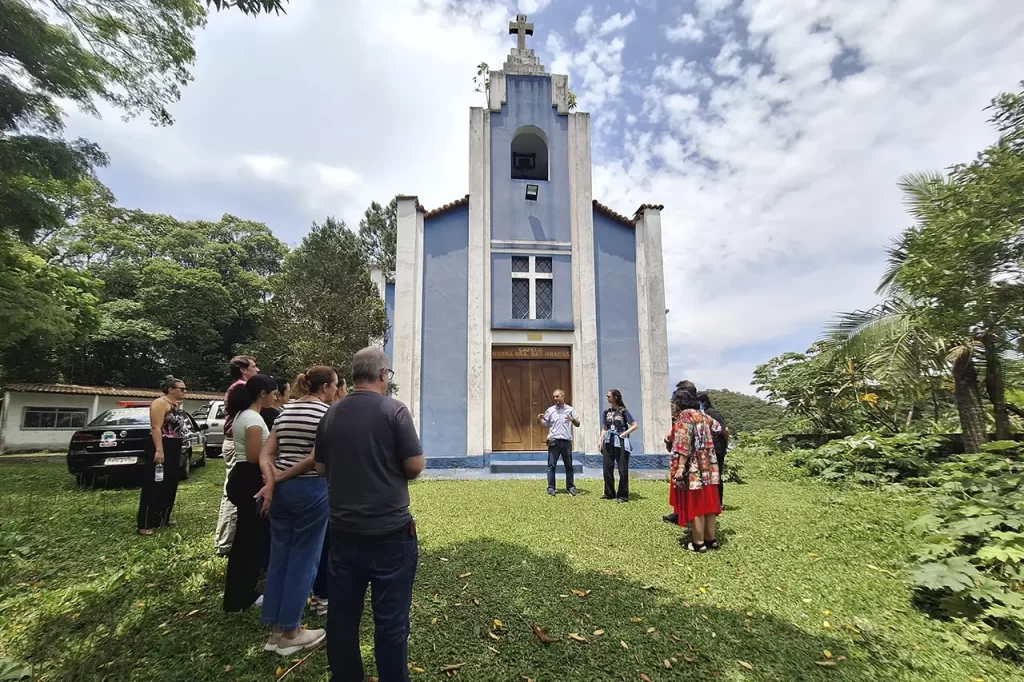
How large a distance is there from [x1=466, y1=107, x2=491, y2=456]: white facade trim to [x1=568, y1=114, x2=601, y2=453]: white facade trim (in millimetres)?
2299

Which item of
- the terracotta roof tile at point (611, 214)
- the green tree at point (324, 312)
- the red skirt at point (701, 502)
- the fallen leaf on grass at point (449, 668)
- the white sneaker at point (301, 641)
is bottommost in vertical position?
the fallen leaf on grass at point (449, 668)

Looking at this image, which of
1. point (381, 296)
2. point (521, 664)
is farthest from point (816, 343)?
point (521, 664)

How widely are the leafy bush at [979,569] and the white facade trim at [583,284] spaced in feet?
25.0

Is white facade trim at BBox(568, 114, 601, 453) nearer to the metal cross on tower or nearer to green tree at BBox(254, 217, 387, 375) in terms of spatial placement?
the metal cross on tower

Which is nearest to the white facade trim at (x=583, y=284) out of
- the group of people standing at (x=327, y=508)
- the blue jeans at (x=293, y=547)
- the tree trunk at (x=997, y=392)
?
the tree trunk at (x=997, y=392)

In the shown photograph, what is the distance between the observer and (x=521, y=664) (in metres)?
3.02

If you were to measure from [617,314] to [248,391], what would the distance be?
10.7 m

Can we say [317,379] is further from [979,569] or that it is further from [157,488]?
[979,569]

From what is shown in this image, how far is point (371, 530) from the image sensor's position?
245cm

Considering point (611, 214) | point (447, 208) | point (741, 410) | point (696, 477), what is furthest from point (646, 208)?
point (741, 410)

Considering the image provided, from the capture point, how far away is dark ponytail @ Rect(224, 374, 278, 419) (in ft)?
12.0

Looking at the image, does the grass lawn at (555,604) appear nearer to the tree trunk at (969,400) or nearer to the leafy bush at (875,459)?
the leafy bush at (875,459)

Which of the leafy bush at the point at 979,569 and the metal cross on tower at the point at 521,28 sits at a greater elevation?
the metal cross on tower at the point at 521,28

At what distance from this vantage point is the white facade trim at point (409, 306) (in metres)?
12.2
